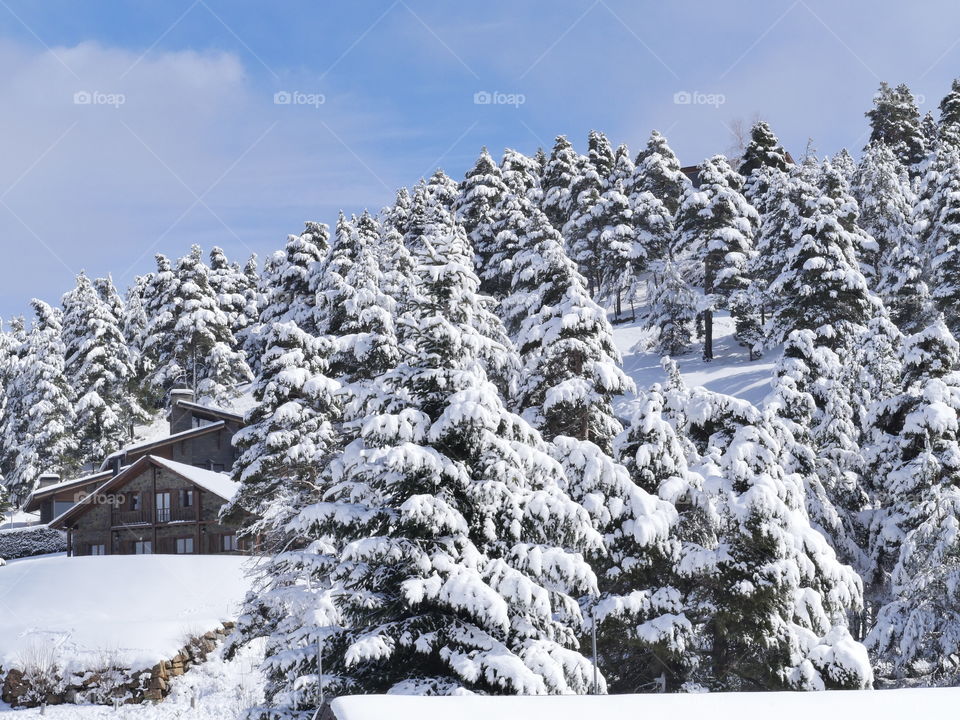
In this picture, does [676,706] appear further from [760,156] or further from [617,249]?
[760,156]

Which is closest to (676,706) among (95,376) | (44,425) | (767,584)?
(767,584)

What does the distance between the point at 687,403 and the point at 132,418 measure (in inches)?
2079

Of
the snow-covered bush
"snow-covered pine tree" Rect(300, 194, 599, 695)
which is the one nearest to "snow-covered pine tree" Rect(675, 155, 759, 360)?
"snow-covered pine tree" Rect(300, 194, 599, 695)

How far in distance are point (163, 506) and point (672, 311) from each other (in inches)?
1213

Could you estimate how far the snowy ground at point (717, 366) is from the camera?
4503 cm

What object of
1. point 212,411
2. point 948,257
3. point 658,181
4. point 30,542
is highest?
point 658,181

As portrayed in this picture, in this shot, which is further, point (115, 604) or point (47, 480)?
point (47, 480)

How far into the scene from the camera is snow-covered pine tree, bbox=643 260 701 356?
5162cm

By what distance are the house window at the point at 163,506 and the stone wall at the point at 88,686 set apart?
17524 mm

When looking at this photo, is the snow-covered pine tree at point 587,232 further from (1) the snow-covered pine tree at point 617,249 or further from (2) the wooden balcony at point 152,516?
(2) the wooden balcony at point 152,516

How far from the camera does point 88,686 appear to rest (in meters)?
27.5

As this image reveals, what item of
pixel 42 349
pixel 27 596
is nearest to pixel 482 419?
pixel 27 596

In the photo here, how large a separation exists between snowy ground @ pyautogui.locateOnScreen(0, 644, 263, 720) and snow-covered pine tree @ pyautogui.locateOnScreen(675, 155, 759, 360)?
108 ft

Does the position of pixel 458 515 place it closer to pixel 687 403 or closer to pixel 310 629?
pixel 310 629
